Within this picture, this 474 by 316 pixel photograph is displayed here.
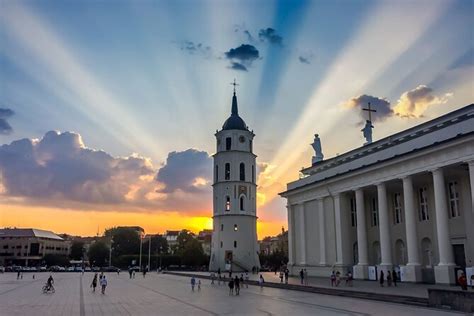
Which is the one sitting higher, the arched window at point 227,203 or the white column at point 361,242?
the arched window at point 227,203

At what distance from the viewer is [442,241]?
33.4 meters

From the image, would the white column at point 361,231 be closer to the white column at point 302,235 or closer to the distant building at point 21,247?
the white column at point 302,235

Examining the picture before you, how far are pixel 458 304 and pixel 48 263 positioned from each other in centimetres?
14168

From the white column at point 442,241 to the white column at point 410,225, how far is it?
2.95 meters

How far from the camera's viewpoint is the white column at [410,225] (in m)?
36.8

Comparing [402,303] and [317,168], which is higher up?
[317,168]

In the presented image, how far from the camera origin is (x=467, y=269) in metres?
→ 31.2

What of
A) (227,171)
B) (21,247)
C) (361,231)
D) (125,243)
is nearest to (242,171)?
(227,171)

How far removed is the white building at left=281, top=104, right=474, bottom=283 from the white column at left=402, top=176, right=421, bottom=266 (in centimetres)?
7

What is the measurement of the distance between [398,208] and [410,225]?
267 inches

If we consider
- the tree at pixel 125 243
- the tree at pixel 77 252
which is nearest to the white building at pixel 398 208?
the tree at pixel 125 243

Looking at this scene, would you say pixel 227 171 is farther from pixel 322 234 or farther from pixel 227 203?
pixel 322 234

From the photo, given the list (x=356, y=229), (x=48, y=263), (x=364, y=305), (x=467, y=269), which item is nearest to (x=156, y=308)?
(x=364, y=305)

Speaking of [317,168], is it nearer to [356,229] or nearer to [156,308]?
[356,229]
